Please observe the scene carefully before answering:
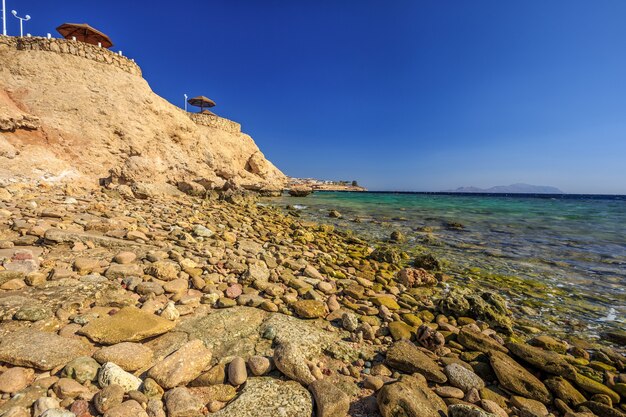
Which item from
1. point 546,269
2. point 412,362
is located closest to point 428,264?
point 546,269

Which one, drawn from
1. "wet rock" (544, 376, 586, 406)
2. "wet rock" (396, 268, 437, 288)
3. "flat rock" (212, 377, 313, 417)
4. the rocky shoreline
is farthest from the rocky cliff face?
"wet rock" (544, 376, 586, 406)

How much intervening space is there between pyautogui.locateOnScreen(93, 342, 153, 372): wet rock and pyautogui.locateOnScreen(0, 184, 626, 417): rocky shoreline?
0.01 meters

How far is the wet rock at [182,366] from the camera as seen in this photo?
7.69 feet

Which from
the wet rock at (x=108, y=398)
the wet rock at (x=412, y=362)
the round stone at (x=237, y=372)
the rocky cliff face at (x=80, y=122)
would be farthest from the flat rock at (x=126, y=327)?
the rocky cliff face at (x=80, y=122)

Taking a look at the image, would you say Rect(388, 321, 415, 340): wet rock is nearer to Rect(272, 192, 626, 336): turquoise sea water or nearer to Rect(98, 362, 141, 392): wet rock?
Rect(272, 192, 626, 336): turquoise sea water

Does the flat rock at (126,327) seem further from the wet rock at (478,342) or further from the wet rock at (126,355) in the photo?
the wet rock at (478,342)

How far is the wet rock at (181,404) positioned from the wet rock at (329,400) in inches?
38.5

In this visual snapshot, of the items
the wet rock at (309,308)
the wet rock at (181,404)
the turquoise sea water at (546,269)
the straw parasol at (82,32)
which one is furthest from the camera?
the straw parasol at (82,32)

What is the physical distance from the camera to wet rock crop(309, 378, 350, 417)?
2240 millimetres

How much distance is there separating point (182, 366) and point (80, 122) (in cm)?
1850

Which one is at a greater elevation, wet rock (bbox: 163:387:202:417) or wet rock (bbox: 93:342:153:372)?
wet rock (bbox: 93:342:153:372)

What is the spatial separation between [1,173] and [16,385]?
13.6 m

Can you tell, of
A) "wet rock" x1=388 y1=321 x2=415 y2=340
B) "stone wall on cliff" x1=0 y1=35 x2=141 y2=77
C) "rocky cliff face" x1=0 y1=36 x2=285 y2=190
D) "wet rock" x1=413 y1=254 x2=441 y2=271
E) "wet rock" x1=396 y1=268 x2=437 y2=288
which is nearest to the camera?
"wet rock" x1=388 y1=321 x2=415 y2=340

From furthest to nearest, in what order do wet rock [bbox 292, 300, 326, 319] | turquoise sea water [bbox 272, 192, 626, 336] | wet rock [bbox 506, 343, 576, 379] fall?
turquoise sea water [bbox 272, 192, 626, 336] < wet rock [bbox 292, 300, 326, 319] < wet rock [bbox 506, 343, 576, 379]
